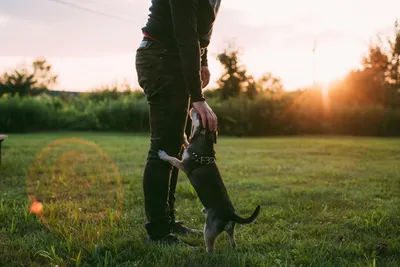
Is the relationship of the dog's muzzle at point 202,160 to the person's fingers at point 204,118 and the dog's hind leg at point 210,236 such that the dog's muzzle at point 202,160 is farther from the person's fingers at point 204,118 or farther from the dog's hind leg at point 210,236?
the dog's hind leg at point 210,236

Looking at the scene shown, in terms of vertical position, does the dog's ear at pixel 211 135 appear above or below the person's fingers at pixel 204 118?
below

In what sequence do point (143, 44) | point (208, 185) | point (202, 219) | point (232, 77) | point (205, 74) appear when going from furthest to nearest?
point (232, 77) → point (202, 219) → point (205, 74) → point (143, 44) → point (208, 185)

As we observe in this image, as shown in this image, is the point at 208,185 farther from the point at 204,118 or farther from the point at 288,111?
the point at 288,111

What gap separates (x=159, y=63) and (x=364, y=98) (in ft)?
82.8

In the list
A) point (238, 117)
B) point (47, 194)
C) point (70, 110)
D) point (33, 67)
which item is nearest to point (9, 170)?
point (47, 194)

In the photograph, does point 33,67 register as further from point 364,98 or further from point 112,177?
point 112,177

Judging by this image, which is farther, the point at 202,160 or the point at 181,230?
the point at 181,230

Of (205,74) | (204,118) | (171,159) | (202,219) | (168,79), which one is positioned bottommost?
(202,219)

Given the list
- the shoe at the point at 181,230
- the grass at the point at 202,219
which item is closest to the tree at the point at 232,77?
the grass at the point at 202,219

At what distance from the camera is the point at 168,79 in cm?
271

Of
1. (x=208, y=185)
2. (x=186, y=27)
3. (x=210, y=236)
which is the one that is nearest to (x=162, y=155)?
(x=208, y=185)

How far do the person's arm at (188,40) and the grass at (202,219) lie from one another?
3.45ft

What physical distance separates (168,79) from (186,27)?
14.5 inches

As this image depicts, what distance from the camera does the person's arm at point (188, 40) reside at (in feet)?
8.22
